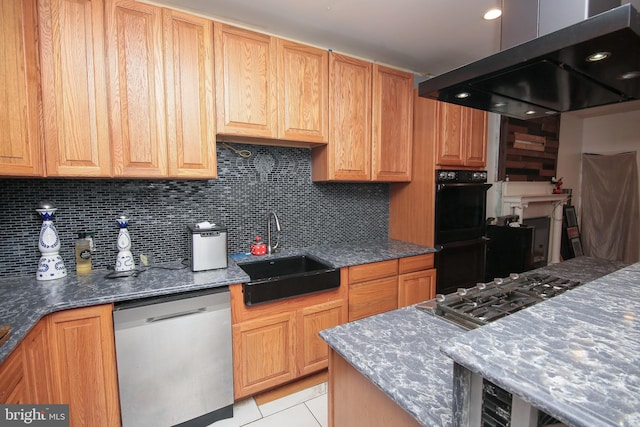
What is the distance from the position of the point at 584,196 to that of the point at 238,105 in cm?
567

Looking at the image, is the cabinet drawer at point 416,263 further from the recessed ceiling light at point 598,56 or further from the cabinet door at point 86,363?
the cabinet door at point 86,363

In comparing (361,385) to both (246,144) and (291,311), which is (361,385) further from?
(246,144)

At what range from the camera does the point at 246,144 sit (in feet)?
7.59

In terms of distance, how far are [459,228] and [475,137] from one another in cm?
89

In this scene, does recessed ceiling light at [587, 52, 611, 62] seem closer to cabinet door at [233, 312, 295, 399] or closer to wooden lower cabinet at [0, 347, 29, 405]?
cabinet door at [233, 312, 295, 399]

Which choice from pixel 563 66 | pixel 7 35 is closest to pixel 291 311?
pixel 563 66

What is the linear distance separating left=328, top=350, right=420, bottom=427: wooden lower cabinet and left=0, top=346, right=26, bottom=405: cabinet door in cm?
115

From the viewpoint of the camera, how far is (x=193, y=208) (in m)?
2.14

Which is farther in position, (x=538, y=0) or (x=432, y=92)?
(x=432, y=92)

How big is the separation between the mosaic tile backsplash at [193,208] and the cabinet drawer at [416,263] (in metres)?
0.60

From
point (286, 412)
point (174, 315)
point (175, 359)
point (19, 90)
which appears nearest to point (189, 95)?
point (19, 90)

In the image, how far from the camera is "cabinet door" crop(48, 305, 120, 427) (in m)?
1.37

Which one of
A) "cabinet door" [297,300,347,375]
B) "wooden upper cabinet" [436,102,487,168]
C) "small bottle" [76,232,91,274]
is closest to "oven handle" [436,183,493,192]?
"wooden upper cabinet" [436,102,487,168]

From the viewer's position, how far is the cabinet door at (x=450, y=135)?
2551 mm
